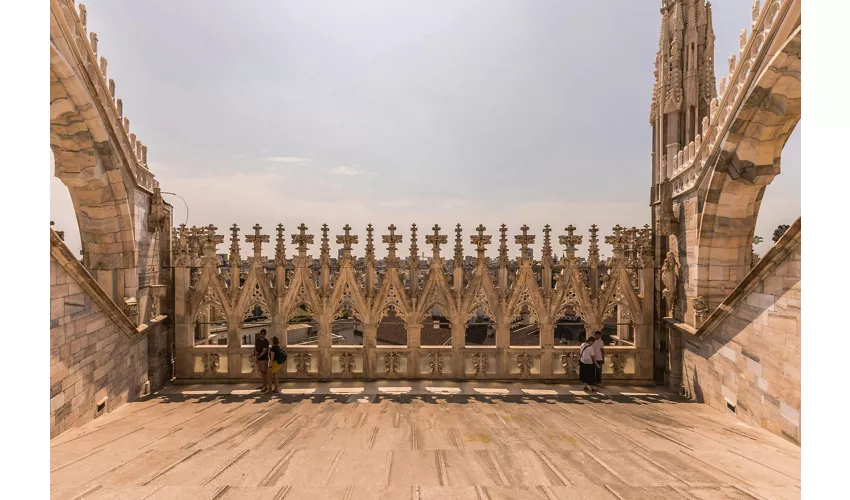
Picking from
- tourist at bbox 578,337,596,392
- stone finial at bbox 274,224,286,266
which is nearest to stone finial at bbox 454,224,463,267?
tourist at bbox 578,337,596,392

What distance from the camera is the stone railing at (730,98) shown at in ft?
21.6

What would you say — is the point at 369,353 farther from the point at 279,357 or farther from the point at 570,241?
the point at 570,241

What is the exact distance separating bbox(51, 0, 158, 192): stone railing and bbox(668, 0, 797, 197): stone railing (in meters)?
12.7

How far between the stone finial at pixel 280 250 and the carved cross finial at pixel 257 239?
391 mm

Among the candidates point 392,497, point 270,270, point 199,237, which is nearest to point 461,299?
point 270,270

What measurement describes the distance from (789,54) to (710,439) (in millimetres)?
6973

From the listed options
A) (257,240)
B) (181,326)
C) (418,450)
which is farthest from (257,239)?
(418,450)

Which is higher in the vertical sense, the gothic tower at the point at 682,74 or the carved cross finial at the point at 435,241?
the gothic tower at the point at 682,74

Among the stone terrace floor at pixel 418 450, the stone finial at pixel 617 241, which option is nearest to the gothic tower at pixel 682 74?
the stone finial at pixel 617 241

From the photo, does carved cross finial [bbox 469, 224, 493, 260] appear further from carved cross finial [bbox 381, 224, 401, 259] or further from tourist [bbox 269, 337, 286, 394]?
tourist [bbox 269, 337, 286, 394]

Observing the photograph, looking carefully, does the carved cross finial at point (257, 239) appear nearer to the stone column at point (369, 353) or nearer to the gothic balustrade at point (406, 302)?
the gothic balustrade at point (406, 302)

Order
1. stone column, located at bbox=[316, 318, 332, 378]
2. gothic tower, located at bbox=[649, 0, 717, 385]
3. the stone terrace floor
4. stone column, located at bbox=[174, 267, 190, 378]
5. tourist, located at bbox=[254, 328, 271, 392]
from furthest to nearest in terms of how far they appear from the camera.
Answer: stone column, located at bbox=[174, 267, 190, 378], stone column, located at bbox=[316, 318, 332, 378], gothic tower, located at bbox=[649, 0, 717, 385], tourist, located at bbox=[254, 328, 271, 392], the stone terrace floor

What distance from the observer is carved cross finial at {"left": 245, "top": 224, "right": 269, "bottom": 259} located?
10.5m

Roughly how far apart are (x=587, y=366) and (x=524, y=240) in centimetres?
389
